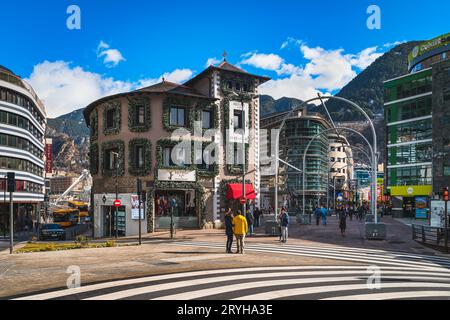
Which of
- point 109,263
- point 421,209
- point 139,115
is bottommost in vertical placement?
point 421,209

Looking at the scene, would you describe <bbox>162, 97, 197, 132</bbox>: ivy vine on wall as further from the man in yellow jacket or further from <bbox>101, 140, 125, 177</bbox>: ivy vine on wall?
the man in yellow jacket

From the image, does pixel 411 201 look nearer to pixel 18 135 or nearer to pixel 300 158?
pixel 300 158

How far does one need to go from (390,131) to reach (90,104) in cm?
4426

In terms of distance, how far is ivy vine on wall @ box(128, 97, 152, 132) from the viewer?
33781mm

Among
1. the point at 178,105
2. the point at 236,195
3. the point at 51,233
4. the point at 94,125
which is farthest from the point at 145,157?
the point at 51,233

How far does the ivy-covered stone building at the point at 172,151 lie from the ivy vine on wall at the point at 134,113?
0.26ft

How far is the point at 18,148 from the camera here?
2135 inches

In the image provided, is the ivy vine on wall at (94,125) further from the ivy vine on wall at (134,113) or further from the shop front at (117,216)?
the shop front at (117,216)

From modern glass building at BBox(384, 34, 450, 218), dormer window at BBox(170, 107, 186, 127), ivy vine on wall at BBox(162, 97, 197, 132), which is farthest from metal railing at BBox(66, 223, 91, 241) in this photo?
modern glass building at BBox(384, 34, 450, 218)

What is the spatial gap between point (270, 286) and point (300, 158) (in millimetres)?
83509

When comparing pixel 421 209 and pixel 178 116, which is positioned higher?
pixel 178 116

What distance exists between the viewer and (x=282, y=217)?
2294cm

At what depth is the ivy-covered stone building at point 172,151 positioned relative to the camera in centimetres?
3359

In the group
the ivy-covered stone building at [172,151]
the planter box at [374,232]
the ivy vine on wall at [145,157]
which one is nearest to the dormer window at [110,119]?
the ivy-covered stone building at [172,151]
